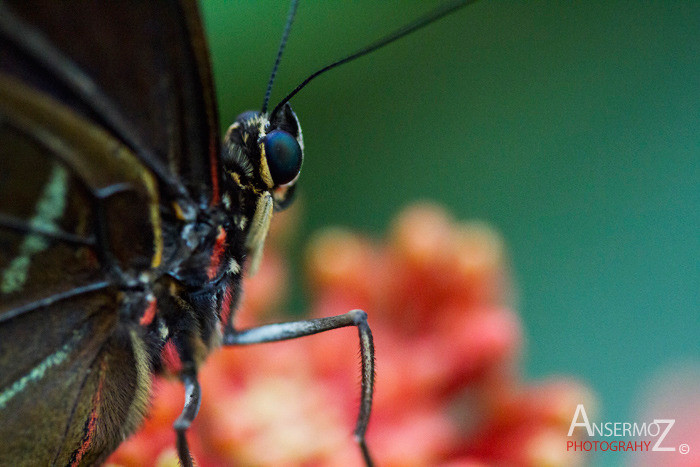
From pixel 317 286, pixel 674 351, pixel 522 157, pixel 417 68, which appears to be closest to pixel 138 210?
pixel 317 286

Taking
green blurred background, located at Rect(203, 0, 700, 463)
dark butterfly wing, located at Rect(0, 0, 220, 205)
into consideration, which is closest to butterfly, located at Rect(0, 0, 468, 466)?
dark butterfly wing, located at Rect(0, 0, 220, 205)

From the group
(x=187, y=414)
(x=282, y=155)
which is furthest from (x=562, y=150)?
(x=187, y=414)

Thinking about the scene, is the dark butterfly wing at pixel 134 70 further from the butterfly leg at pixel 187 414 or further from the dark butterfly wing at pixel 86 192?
the butterfly leg at pixel 187 414

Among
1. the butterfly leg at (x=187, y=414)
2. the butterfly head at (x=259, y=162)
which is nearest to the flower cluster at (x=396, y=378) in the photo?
the butterfly leg at (x=187, y=414)

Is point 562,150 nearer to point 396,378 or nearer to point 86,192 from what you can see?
point 396,378

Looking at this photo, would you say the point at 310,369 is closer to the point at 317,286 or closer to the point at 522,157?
the point at 317,286

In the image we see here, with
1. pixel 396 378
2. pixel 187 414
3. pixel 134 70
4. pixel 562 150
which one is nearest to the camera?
pixel 134 70
